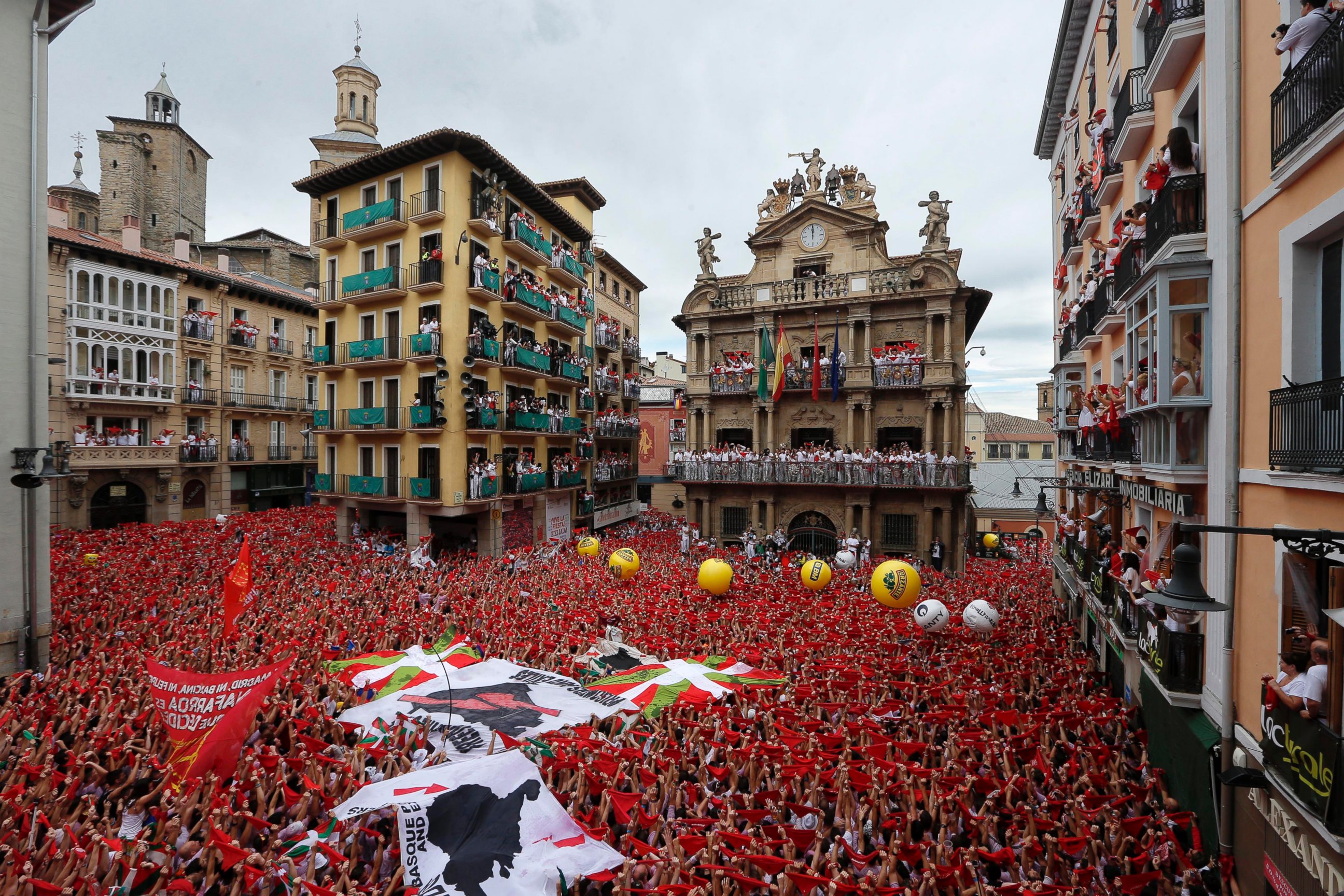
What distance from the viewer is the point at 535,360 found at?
89.1ft

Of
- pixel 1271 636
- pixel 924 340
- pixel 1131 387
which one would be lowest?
pixel 1271 636

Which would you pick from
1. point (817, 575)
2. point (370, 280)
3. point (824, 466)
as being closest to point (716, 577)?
point (817, 575)

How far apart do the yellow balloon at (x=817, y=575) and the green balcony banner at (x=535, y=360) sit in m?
14.8

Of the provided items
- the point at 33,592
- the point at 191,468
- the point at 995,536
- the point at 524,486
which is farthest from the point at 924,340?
the point at 191,468

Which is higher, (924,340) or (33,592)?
(924,340)

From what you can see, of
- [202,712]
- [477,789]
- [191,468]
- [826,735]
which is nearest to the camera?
[477,789]

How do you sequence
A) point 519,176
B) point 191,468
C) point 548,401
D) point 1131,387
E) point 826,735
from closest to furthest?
point 826,735 < point 1131,387 < point 519,176 < point 548,401 < point 191,468

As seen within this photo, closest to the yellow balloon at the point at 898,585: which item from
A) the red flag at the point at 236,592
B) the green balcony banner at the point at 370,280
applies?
the red flag at the point at 236,592

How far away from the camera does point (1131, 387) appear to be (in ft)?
33.3

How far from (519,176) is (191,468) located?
939 inches

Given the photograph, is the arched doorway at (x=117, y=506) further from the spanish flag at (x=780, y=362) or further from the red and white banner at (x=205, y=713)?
the spanish flag at (x=780, y=362)

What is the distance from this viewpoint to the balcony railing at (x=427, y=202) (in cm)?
2325

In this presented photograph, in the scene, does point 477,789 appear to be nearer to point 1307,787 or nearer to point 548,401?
point 1307,787

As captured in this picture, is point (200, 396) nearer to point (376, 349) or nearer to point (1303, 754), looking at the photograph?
point (376, 349)
